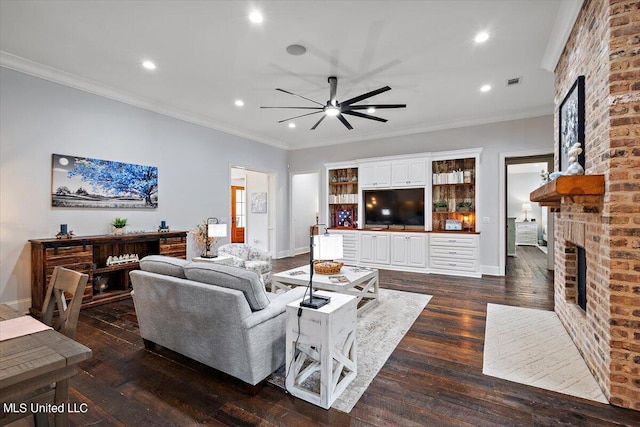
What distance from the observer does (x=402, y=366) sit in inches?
98.4

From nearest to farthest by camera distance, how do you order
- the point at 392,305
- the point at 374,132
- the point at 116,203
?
1. the point at 392,305
2. the point at 116,203
3. the point at 374,132

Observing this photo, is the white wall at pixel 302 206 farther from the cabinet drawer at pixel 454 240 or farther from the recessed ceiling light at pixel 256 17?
the recessed ceiling light at pixel 256 17

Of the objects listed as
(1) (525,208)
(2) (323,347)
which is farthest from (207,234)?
(1) (525,208)

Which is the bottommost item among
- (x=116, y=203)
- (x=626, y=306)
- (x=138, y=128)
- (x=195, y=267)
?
(x=626, y=306)

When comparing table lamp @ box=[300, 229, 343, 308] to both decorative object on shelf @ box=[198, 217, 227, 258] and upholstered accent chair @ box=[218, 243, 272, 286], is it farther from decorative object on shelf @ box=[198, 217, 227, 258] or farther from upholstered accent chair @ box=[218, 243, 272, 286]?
decorative object on shelf @ box=[198, 217, 227, 258]

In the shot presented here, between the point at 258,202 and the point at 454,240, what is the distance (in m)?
5.02

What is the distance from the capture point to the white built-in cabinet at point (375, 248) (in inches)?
251

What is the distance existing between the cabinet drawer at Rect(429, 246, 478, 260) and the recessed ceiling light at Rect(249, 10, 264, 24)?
490 centimetres

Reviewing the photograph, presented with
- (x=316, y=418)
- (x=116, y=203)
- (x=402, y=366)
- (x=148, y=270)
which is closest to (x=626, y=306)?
(x=402, y=366)

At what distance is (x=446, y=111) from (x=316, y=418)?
5.41 m

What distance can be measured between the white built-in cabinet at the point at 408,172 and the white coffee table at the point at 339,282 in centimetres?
289

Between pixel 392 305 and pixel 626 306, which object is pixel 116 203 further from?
pixel 626 306

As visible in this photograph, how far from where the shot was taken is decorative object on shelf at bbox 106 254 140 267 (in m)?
4.32

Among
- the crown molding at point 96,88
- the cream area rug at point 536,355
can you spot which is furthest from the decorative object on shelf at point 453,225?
the crown molding at point 96,88
